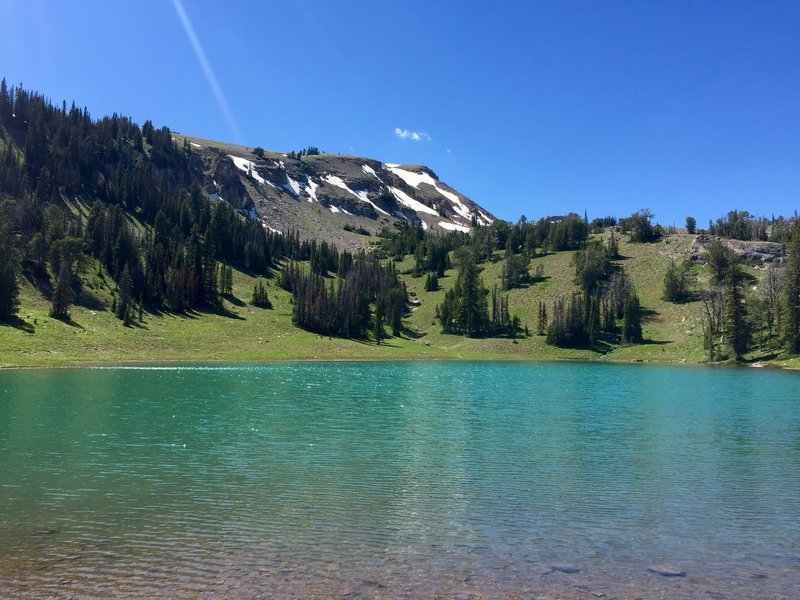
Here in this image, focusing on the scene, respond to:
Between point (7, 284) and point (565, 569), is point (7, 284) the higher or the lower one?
the higher one

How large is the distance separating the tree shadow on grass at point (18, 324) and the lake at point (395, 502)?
2395 inches

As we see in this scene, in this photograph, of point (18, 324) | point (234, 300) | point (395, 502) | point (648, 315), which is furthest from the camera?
point (648, 315)

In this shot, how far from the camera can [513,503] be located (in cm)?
2127

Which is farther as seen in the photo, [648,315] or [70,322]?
[648,315]

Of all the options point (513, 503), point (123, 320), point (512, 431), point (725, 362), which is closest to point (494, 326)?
point (725, 362)

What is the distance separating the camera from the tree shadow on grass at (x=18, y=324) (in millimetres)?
98188

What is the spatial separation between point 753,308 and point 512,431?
410ft

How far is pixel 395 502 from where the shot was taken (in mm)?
21375

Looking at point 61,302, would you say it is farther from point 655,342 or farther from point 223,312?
point 655,342

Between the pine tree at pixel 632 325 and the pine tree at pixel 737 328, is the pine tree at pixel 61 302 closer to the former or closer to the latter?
the pine tree at pixel 632 325

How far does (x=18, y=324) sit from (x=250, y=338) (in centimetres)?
4413

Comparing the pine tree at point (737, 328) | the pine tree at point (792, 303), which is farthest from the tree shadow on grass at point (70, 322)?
the pine tree at point (792, 303)

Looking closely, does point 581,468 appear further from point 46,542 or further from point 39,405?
point 39,405

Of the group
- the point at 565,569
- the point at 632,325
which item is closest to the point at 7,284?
the point at 565,569
